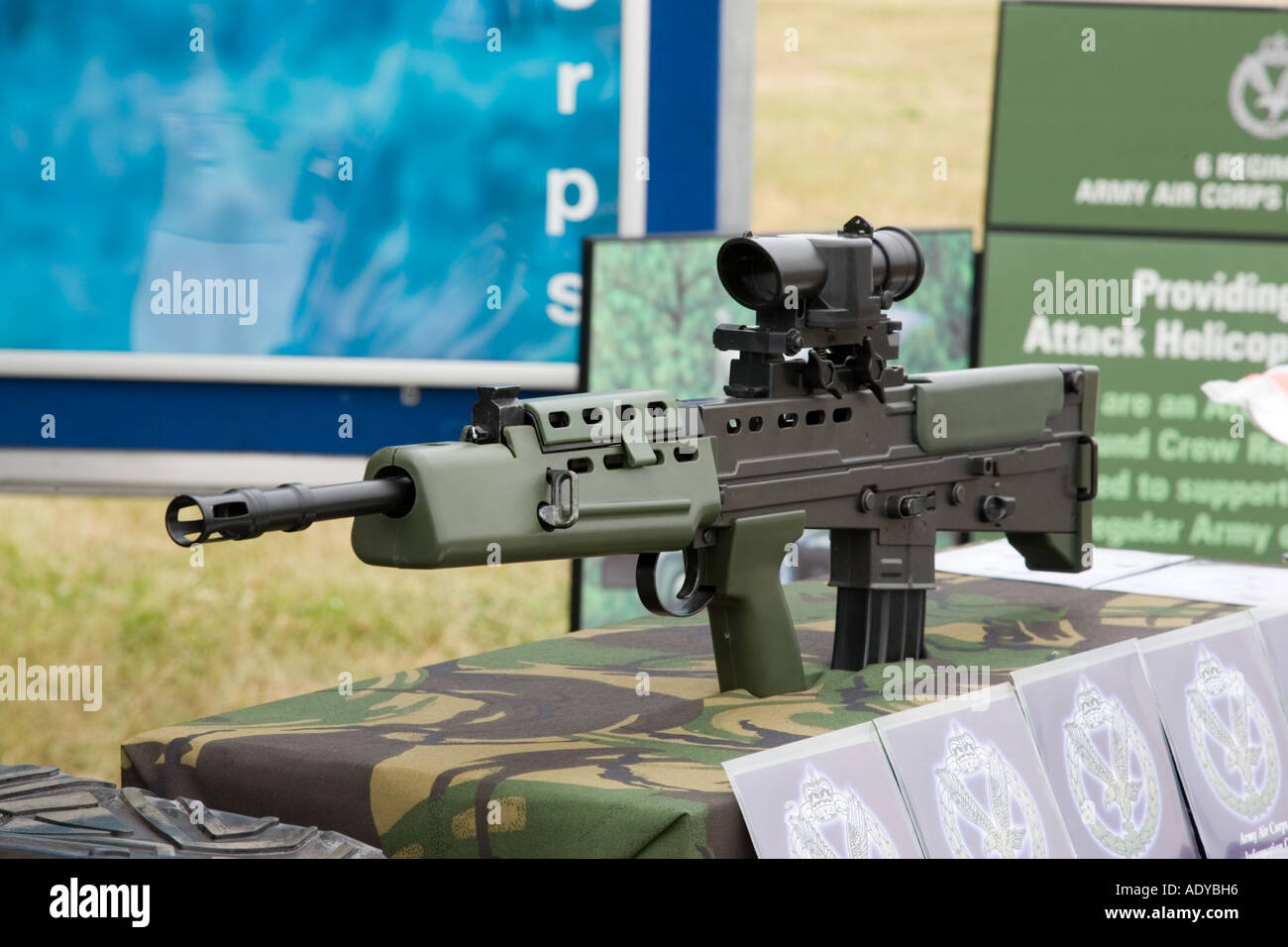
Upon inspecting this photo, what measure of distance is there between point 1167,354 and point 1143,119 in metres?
0.57

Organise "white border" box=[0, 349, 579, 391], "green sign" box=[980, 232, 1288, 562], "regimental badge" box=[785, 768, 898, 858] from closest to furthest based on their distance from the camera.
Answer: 1. "regimental badge" box=[785, 768, 898, 858]
2. "white border" box=[0, 349, 579, 391]
3. "green sign" box=[980, 232, 1288, 562]

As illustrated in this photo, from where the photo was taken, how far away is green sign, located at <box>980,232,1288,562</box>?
4051 mm

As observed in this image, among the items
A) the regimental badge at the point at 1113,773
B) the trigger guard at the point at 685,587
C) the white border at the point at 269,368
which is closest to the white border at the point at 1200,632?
the regimental badge at the point at 1113,773

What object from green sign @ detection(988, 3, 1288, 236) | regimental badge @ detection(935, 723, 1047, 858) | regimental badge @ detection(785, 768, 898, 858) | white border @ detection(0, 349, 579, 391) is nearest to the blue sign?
white border @ detection(0, 349, 579, 391)

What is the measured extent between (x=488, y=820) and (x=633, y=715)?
0.39m

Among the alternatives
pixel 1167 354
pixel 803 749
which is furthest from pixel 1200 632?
pixel 1167 354

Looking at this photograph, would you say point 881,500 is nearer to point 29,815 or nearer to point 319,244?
point 29,815

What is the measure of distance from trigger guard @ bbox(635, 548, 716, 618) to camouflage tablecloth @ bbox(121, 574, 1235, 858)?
14cm

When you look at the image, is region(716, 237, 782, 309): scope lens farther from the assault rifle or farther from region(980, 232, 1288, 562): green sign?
region(980, 232, 1288, 562): green sign

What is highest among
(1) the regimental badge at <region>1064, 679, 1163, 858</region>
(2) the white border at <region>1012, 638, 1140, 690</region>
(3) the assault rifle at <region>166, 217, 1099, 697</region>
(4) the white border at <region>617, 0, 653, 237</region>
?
(4) the white border at <region>617, 0, 653, 237</region>

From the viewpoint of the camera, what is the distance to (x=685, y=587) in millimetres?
2312

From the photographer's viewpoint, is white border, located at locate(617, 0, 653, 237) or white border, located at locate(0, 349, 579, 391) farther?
white border, located at locate(0, 349, 579, 391)

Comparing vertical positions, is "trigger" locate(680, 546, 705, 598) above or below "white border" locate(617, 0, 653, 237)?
below

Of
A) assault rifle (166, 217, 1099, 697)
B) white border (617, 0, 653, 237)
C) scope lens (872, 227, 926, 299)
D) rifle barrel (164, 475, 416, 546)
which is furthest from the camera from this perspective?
white border (617, 0, 653, 237)
